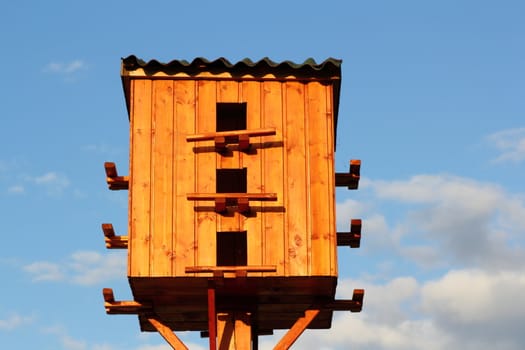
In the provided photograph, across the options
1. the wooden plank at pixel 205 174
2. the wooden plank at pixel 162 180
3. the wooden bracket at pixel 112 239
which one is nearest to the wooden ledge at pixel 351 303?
the wooden plank at pixel 205 174

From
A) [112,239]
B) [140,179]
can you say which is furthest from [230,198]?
[112,239]

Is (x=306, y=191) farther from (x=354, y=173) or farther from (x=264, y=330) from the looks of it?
(x=264, y=330)

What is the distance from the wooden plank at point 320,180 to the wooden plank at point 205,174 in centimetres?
155

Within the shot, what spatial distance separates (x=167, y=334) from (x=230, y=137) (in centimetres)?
336

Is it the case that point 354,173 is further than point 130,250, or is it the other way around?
point 354,173

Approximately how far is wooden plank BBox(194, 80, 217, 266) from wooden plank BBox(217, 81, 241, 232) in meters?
0.08

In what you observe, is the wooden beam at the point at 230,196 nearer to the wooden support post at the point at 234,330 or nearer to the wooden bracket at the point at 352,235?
the wooden bracket at the point at 352,235

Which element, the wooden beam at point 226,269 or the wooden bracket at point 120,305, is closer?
the wooden beam at point 226,269

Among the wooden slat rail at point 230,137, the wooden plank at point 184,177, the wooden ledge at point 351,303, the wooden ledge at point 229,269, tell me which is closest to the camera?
the wooden ledge at point 229,269

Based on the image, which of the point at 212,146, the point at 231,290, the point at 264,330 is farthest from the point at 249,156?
the point at 264,330

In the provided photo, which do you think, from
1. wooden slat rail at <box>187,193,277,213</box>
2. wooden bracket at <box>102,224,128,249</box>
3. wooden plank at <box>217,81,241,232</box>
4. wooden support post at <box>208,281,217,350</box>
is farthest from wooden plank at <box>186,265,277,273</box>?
wooden bracket at <box>102,224,128,249</box>

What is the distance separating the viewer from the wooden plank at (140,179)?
22.7m

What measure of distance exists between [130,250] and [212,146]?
2.17 meters

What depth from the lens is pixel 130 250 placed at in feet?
74.5
